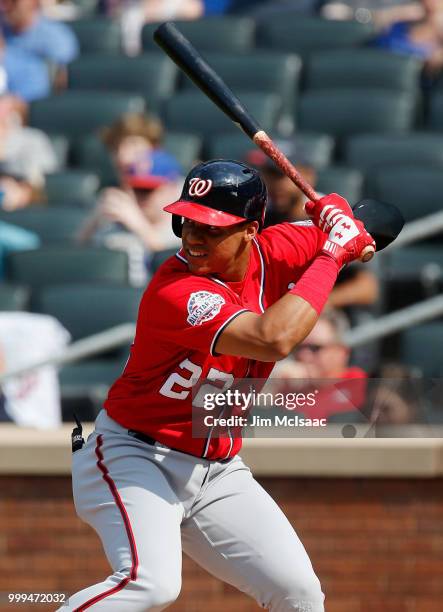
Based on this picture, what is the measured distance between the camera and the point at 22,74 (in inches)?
333

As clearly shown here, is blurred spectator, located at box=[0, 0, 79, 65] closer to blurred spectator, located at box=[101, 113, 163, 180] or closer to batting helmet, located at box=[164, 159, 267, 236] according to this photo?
blurred spectator, located at box=[101, 113, 163, 180]

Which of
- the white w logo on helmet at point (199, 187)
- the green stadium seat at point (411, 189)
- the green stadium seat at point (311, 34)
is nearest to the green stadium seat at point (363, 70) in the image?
the green stadium seat at point (311, 34)

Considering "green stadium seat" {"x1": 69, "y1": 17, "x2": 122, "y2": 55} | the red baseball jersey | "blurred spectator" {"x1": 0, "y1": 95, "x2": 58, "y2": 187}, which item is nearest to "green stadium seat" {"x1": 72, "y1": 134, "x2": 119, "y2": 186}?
"blurred spectator" {"x1": 0, "y1": 95, "x2": 58, "y2": 187}

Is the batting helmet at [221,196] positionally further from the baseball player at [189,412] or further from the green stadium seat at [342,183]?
the green stadium seat at [342,183]

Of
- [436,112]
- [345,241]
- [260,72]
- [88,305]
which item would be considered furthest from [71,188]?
[345,241]

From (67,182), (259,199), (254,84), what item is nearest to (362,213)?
(259,199)

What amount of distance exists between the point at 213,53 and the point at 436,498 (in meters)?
4.23

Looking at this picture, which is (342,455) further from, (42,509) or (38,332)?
(38,332)

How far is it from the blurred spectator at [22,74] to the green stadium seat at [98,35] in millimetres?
583

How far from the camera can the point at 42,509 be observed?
4.86 meters

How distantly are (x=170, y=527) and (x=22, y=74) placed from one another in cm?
545

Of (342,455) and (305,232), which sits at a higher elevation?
(305,232)

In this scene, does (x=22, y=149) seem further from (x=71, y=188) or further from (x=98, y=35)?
(x=98, y=35)

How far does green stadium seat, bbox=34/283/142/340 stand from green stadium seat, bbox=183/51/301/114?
2.43 meters
